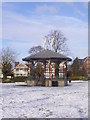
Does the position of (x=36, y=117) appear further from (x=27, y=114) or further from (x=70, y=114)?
(x=70, y=114)

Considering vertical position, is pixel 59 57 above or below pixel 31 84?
above

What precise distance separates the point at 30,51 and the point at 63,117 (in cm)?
4843

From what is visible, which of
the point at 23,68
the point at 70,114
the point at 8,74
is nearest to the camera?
the point at 70,114

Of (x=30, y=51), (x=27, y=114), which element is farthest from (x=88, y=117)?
(x=30, y=51)

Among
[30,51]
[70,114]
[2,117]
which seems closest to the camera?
[2,117]

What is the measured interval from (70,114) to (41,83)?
19.0 meters

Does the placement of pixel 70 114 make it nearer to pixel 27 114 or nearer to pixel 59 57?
pixel 27 114

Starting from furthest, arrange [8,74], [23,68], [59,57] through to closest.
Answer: [23,68]
[8,74]
[59,57]

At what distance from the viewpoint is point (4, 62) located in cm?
4806

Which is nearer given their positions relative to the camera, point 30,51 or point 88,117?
point 88,117

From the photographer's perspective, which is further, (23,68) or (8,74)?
(23,68)

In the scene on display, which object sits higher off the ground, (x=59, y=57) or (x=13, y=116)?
(x=59, y=57)

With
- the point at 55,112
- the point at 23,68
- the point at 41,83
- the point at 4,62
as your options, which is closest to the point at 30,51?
the point at 4,62

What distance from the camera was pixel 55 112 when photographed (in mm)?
8805
